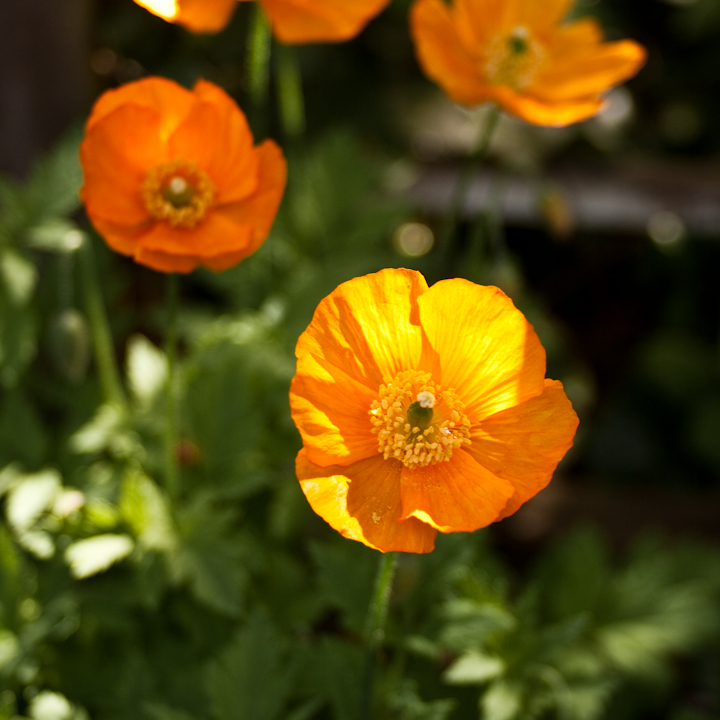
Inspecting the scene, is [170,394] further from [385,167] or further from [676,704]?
[676,704]

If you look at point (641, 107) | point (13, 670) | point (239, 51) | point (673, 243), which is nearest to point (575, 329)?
point (673, 243)

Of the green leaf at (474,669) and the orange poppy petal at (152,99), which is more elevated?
the orange poppy petal at (152,99)

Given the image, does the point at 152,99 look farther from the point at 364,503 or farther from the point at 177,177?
the point at 364,503

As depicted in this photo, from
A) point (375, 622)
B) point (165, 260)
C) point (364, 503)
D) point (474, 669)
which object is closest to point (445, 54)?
point (165, 260)

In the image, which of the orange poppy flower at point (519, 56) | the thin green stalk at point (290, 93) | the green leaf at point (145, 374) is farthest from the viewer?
the thin green stalk at point (290, 93)

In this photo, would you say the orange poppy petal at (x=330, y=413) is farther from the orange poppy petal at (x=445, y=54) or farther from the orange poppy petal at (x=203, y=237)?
the orange poppy petal at (x=445, y=54)

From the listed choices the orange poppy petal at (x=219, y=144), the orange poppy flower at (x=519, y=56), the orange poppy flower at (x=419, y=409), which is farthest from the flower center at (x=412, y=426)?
the orange poppy flower at (x=519, y=56)
